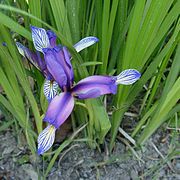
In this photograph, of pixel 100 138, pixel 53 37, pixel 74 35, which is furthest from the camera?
pixel 100 138

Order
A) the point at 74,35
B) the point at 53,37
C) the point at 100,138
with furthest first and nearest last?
the point at 100,138 < the point at 74,35 < the point at 53,37

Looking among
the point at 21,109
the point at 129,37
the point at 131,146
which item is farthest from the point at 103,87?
the point at 131,146

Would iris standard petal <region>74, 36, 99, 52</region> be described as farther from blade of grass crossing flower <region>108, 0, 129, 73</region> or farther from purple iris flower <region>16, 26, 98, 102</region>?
blade of grass crossing flower <region>108, 0, 129, 73</region>

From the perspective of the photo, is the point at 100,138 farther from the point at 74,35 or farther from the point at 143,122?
the point at 74,35

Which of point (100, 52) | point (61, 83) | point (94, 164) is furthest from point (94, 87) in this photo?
point (94, 164)

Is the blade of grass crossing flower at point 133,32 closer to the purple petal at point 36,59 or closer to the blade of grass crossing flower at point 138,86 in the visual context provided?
the blade of grass crossing flower at point 138,86

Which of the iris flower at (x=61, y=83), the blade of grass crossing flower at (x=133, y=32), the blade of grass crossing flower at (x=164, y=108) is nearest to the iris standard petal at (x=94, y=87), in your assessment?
the iris flower at (x=61, y=83)

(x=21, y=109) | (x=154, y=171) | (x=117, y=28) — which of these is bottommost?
(x=154, y=171)
